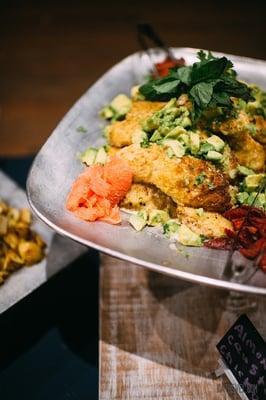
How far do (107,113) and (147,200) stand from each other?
2.01 ft

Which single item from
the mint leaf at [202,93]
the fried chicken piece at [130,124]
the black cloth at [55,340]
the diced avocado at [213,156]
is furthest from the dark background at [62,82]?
the mint leaf at [202,93]

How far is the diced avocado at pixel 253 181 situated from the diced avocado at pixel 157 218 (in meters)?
0.35

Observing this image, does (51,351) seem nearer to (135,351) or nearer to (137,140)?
(135,351)

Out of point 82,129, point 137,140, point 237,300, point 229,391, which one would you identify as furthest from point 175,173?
point 229,391

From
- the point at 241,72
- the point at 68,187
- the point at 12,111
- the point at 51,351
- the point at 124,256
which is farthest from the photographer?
the point at 12,111

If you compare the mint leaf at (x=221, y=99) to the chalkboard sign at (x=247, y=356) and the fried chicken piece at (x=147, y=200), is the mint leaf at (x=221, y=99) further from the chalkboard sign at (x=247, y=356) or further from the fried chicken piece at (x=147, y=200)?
the chalkboard sign at (x=247, y=356)

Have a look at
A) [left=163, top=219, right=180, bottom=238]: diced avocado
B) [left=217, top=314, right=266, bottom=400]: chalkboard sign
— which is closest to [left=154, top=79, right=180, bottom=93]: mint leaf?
[left=163, top=219, right=180, bottom=238]: diced avocado

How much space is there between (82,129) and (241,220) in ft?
2.79

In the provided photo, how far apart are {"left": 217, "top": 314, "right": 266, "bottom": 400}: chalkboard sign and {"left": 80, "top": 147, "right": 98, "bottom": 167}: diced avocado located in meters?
0.87

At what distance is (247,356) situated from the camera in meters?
1.55

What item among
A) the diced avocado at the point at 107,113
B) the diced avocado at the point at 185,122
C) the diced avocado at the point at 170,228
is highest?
the diced avocado at the point at 185,122

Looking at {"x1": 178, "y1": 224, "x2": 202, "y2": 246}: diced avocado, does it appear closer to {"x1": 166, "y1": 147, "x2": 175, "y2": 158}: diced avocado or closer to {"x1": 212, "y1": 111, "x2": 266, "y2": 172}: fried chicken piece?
{"x1": 166, "y1": 147, "x2": 175, "y2": 158}: diced avocado

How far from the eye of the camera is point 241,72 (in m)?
2.22

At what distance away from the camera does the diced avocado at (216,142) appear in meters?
1.72
